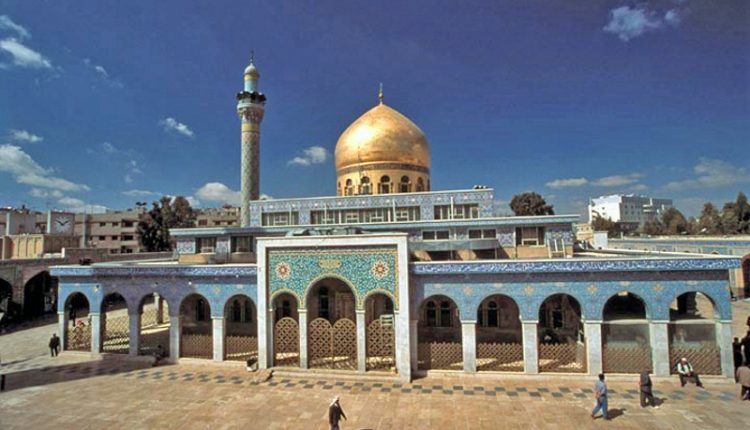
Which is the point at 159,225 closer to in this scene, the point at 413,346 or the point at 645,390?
the point at 413,346

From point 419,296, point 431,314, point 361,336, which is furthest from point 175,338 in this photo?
point 431,314

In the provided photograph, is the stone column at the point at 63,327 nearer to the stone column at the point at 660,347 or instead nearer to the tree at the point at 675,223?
the stone column at the point at 660,347

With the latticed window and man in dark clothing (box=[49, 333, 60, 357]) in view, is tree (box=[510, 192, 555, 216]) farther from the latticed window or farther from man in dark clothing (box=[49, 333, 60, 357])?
man in dark clothing (box=[49, 333, 60, 357])

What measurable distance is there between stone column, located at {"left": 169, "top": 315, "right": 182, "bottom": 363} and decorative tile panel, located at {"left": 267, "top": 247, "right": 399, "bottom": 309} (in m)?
3.98

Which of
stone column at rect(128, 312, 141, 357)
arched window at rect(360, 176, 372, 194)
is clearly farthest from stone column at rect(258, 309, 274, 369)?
arched window at rect(360, 176, 372, 194)

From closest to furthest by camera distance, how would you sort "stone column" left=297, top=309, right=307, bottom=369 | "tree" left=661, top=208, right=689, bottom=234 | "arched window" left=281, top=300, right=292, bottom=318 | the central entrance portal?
1. "stone column" left=297, top=309, right=307, bottom=369
2. the central entrance portal
3. "arched window" left=281, top=300, right=292, bottom=318
4. "tree" left=661, top=208, right=689, bottom=234

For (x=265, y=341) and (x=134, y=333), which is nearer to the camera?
(x=265, y=341)

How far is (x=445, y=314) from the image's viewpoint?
58.1ft

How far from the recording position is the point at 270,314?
45.5 ft

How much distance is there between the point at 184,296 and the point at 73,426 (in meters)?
5.32

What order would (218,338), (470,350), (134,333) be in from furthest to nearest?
(134,333) < (218,338) < (470,350)

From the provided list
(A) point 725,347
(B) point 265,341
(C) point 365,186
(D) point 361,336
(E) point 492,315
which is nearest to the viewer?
(A) point 725,347

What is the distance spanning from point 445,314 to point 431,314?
615mm

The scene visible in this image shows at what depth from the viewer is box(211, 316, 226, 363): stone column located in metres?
14.3
